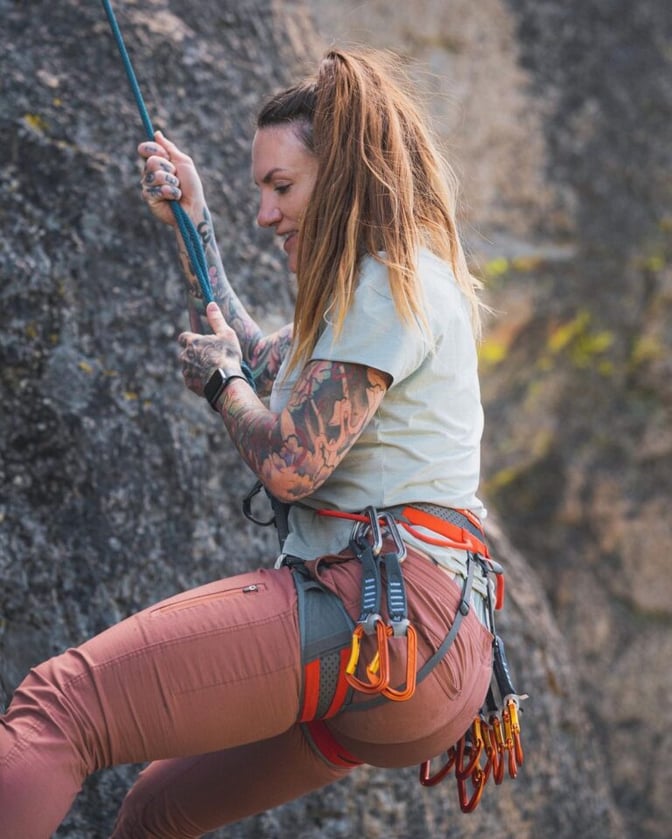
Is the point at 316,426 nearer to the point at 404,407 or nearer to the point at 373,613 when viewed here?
the point at 404,407

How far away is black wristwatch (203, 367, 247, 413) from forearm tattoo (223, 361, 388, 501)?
210 mm

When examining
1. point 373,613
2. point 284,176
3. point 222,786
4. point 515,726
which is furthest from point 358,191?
point 222,786

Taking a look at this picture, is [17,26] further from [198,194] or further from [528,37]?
[528,37]

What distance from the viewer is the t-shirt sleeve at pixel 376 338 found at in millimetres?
2195

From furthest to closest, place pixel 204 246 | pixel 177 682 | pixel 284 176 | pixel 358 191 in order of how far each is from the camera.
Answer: pixel 204 246 → pixel 284 176 → pixel 358 191 → pixel 177 682

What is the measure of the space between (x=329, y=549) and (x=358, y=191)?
767 millimetres

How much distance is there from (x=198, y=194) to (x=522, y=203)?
3.87m

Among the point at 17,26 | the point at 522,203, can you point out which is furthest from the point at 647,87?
the point at 17,26

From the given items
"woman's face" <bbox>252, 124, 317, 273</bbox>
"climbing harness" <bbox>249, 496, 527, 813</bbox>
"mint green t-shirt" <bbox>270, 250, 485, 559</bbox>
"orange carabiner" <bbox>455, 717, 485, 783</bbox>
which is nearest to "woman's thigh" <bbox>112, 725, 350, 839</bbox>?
"climbing harness" <bbox>249, 496, 527, 813</bbox>

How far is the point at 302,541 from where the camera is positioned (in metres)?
2.46

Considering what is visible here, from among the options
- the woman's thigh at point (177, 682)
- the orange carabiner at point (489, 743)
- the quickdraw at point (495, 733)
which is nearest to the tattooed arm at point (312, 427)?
the woman's thigh at point (177, 682)

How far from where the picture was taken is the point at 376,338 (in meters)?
2.21

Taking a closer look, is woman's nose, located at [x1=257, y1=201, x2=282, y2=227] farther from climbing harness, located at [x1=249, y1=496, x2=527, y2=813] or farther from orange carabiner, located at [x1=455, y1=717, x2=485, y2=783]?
orange carabiner, located at [x1=455, y1=717, x2=485, y2=783]

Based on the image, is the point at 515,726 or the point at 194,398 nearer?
the point at 515,726
